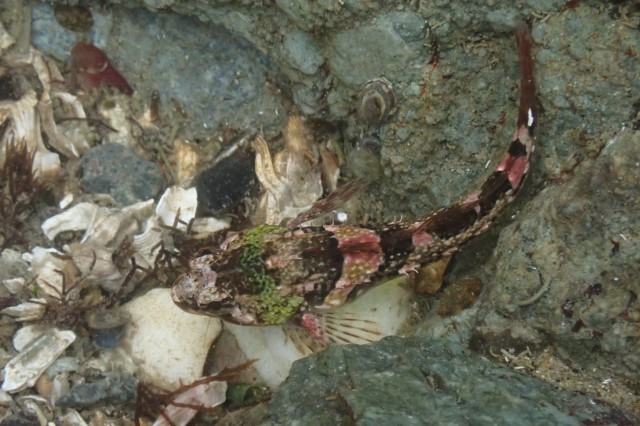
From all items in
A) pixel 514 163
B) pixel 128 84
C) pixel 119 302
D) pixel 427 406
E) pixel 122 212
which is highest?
pixel 514 163

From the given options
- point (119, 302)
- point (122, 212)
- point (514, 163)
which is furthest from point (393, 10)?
point (119, 302)

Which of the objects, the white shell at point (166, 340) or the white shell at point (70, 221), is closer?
the white shell at point (166, 340)

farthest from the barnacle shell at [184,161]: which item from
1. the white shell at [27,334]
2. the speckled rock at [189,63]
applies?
the white shell at [27,334]

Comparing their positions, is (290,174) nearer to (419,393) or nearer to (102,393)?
(102,393)

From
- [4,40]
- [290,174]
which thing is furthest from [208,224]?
[4,40]

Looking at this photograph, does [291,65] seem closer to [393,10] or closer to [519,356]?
[393,10]

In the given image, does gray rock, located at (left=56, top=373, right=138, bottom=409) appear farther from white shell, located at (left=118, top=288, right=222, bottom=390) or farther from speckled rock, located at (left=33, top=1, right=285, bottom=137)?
speckled rock, located at (left=33, top=1, right=285, bottom=137)

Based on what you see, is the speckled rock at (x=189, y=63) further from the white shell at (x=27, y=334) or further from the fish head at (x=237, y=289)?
the white shell at (x=27, y=334)

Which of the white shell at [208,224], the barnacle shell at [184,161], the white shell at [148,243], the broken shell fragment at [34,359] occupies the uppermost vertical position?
the barnacle shell at [184,161]
